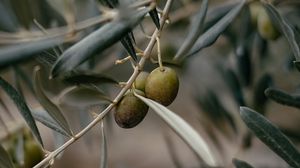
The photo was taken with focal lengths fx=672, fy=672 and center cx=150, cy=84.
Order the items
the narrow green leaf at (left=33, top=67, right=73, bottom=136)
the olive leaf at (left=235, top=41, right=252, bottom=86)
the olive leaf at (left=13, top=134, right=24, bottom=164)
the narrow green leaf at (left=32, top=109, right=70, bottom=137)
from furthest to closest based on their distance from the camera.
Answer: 1. the olive leaf at (left=235, top=41, right=252, bottom=86)
2. the olive leaf at (left=13, top=134, right=24, bottom=164)
3. the narrow green leaf at (left=32, top=109, right=70, bottom=137)
4. the narrow green leaf at (left=33, top=67, right=73, bottom=136)

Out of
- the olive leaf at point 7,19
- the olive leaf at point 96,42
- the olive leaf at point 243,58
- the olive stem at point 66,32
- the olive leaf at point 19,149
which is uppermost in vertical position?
the olive stem at point 66,32

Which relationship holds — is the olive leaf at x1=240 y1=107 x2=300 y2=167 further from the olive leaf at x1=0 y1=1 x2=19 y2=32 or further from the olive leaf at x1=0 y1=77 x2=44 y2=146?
the olive leaf at x1=0 y1=1 x2=19 y2=32

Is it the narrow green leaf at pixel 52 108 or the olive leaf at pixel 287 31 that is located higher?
the narrow green leaf at pixel 52 108

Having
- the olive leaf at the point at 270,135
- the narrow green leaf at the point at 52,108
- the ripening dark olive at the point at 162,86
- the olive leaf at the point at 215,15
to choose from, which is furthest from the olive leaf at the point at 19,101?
the olive leaf at the point at 215,15

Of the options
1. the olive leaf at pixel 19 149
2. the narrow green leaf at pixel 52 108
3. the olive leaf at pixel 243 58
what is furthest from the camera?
the olive leaf at pixel 243 58

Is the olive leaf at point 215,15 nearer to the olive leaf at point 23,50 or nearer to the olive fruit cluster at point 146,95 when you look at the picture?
the olive fruit cluster at point 146,95

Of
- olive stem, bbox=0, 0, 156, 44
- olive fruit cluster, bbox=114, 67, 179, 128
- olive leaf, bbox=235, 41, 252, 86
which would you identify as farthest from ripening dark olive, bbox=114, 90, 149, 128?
olive leaf, bbox=235, 41, 252, 86

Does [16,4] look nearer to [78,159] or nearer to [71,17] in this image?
[71,17]
